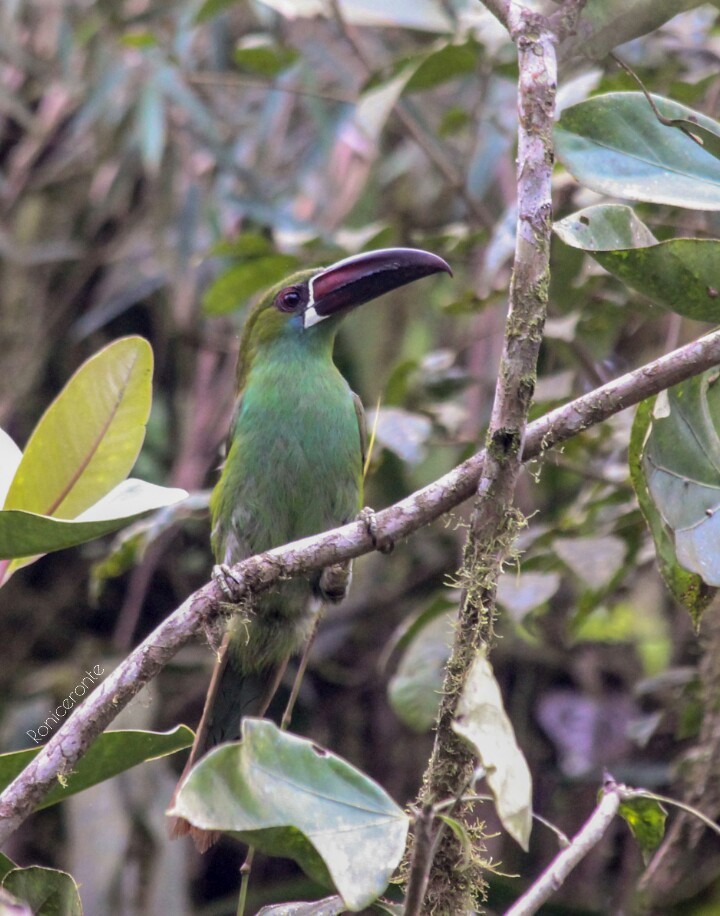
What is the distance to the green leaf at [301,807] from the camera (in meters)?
1.40

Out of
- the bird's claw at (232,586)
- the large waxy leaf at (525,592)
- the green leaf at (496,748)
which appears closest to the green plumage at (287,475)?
the large waxy leaf at (525,592)

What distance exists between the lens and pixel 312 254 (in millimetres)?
3494

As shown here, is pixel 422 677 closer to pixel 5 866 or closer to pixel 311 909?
pixel 311 909

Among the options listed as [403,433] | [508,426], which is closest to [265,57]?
[403,433]

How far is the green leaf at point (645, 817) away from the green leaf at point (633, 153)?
932 mm

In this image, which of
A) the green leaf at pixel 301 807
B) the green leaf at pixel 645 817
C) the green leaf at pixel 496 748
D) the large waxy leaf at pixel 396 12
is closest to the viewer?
the green leaf at pixel 496 748

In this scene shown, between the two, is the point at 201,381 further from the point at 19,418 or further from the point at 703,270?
the point at 703,270

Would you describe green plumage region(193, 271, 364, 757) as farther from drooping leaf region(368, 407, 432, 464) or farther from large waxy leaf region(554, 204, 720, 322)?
large waxy leaf region(554, 204, 720, 322)

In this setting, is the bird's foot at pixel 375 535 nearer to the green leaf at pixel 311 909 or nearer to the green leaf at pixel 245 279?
the green leaf at pixel 311 909

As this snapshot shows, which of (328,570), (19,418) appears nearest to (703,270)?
(328,570)

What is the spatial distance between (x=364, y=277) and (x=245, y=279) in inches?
33.3

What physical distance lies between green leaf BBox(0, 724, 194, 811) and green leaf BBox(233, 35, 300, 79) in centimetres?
254

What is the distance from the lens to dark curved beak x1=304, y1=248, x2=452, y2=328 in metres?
2.60

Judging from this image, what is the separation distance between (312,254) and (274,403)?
2.31 ft
